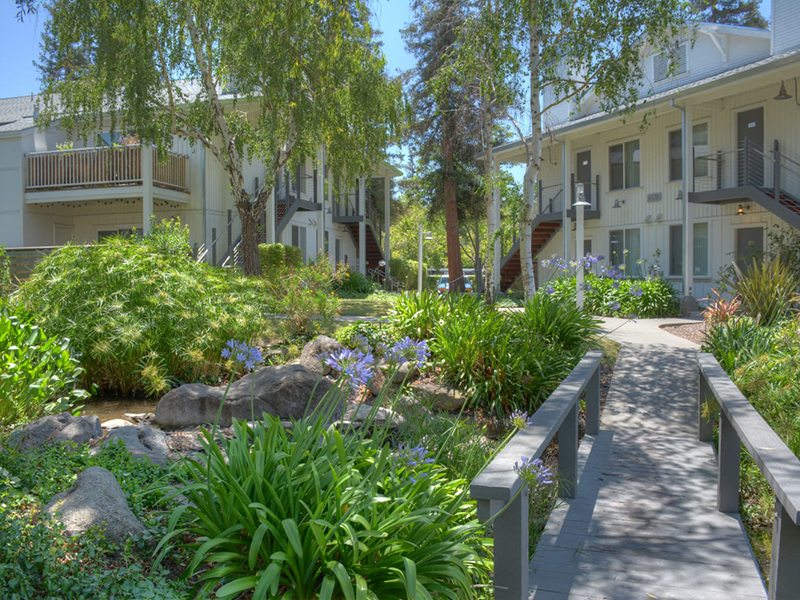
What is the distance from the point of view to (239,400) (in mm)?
6906

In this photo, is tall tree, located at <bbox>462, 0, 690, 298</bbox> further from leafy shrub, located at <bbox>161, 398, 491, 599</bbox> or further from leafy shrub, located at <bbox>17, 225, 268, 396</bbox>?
leafy shrub, located at <bbox>161, 398, 491, 599</bbox>

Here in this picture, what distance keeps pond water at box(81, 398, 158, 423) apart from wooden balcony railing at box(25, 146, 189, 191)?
494 inches

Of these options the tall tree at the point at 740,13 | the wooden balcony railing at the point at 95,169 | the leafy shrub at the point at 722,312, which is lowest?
the leafy shrub at the point at 722,312

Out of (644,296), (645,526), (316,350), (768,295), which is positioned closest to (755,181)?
(644,296)

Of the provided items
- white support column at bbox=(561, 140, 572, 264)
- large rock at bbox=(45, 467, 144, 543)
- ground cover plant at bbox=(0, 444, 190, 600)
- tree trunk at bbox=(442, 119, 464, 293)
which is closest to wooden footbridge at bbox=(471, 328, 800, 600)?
ground cover plant at bbox=(0, 444, 190, 600)

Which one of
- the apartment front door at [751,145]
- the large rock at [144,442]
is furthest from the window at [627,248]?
the large rock at [144,442]

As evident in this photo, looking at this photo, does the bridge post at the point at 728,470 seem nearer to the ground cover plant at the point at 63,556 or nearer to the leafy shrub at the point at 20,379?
the ground cover plant at the point at 63,556

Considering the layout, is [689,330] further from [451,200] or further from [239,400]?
[451,200]

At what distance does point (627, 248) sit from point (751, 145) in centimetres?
557

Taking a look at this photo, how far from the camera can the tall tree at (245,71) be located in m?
13.5

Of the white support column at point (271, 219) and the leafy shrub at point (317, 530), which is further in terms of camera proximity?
the white support column at point (271, 219)

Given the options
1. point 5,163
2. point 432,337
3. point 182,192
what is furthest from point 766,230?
point 5,163

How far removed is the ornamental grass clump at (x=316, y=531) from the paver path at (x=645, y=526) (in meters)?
0.92

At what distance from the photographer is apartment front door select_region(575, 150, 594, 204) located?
78.3 feet
